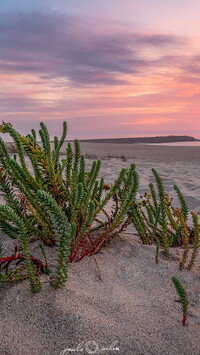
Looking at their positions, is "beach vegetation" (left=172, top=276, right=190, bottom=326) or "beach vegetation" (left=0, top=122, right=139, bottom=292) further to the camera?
"beach vegetation" (left=0, top=122, right=139, bottom=292)

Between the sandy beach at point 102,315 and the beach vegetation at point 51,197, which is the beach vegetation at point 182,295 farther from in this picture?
the beach vegetation at point 51,197

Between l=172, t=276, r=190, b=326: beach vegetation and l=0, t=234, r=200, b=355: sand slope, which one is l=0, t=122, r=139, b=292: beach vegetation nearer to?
l=0, t=234, r=200, b=355: sand slope

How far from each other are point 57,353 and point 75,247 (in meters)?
0.57

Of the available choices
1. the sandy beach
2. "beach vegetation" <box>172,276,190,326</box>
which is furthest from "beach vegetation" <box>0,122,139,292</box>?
"beach vegetation" <box>172,276,190,326</box>

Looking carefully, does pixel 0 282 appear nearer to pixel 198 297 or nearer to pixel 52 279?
pixel 52 279

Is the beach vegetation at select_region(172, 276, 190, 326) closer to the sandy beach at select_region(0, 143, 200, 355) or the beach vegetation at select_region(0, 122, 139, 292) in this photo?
the sandy beach at select_region(0, 143, 200, 355)

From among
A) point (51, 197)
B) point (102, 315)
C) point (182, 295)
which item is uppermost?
point (51, 197)

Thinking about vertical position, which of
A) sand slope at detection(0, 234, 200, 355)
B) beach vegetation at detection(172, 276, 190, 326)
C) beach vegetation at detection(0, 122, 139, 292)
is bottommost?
sand slope at detection(0, 234, 200, 355)

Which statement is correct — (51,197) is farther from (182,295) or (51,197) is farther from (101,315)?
(182,295)

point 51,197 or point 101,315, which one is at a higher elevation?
point 51,197

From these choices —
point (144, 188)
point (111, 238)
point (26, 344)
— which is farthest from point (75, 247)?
point (144, 188)

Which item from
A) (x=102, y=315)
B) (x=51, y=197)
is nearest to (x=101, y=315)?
(x=102, y=315)

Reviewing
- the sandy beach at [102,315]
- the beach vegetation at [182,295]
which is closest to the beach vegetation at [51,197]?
the sandy beach at [102,315]

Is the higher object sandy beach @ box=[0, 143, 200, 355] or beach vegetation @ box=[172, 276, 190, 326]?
beach vegetation @ box=[172, 276, 190, 326]
